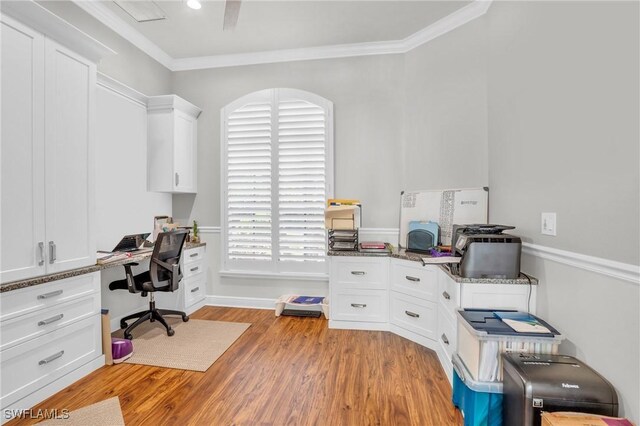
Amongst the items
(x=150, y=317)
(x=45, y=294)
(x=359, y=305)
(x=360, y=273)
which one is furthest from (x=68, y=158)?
(x=359, y=305)

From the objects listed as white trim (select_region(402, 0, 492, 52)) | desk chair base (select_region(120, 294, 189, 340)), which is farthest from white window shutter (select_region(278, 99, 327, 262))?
desk chair base (select_region(120, 294, 189, 340))

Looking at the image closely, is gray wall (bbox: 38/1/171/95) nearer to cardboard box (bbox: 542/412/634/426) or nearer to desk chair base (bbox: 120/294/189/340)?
desk chair base (bbox: 120/294/189/340)

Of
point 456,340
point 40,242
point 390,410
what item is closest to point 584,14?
point 456,340

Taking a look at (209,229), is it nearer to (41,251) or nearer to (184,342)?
(184,342)

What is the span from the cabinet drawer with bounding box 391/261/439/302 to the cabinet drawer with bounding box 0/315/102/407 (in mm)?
2654

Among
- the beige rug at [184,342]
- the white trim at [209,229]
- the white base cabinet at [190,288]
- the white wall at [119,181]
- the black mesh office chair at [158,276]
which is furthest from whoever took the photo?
the white trim at [209,229]

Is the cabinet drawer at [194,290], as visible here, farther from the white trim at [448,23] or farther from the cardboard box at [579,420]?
the white trim at [448,23]

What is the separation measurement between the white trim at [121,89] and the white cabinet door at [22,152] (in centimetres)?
96

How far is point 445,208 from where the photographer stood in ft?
9.91

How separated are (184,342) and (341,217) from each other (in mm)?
1997

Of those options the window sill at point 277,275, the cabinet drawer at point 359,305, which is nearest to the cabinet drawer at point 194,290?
the window sill at point 277,275

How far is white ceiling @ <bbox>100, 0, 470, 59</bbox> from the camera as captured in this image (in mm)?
2840

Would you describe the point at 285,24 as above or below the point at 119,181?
above

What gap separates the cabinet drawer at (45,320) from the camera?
175cm
